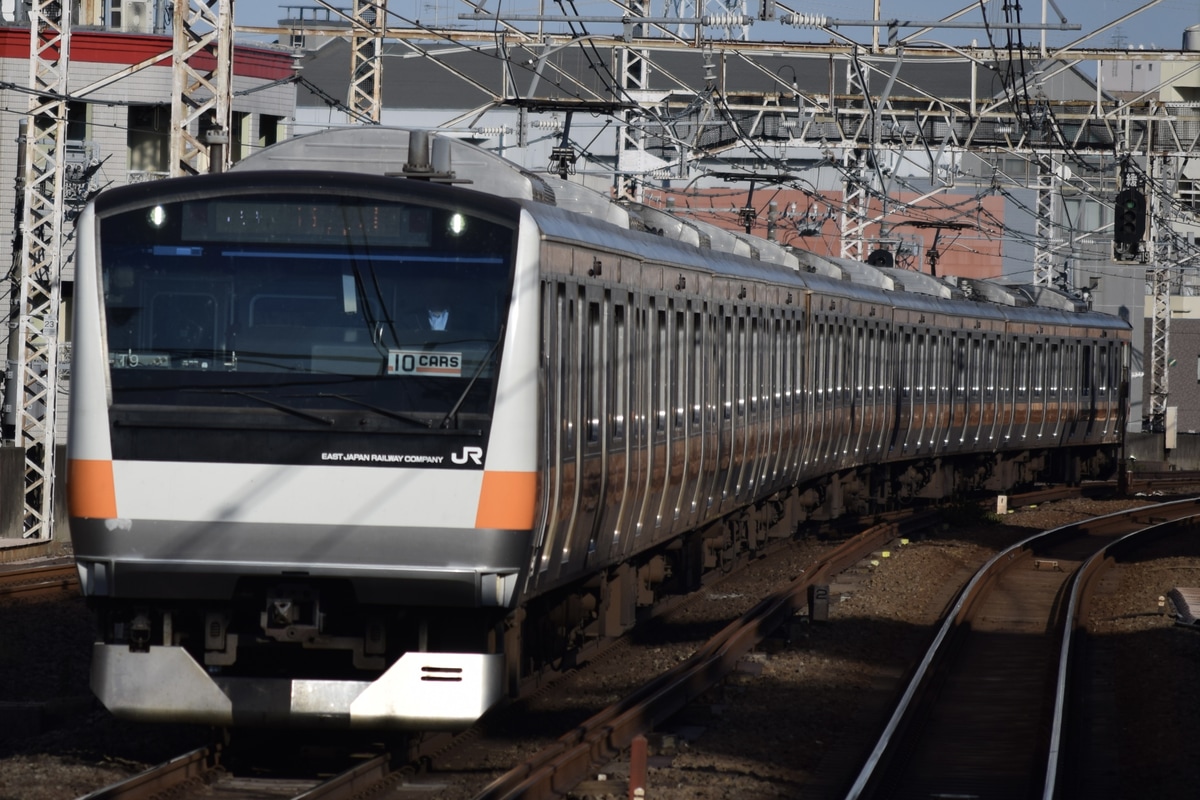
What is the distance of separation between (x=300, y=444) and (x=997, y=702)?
225 inches

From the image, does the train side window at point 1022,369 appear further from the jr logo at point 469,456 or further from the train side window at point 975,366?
the jr logo at point 469,456

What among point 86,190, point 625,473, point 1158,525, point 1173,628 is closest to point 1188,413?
point 1158,525

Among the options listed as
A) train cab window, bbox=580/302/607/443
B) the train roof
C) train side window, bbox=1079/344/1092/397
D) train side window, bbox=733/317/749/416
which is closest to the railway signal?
train side window, bbox=1079/344/1092/397

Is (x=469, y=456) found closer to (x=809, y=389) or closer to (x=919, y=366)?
(x=809, y=389)

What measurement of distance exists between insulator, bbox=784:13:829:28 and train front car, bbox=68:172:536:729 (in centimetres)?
1552

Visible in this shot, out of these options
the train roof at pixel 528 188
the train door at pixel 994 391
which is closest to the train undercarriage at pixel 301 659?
the train roof at pixel 528 188

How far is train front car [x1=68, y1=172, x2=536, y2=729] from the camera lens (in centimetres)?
803

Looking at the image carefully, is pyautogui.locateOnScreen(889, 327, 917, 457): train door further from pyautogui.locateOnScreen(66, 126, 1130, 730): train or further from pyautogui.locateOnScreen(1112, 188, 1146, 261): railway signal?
pyautogui.locateOnScreen(66, 126, 1130, 730): train

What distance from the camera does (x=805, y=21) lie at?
23453mm

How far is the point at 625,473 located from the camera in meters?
10.7

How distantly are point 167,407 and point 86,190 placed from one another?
20786 millimetres

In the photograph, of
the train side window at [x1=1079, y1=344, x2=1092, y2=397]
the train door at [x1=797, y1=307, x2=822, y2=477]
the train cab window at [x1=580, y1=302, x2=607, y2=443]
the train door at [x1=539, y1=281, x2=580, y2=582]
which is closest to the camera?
the train door at [x1=539, y1=281, x2=580, y2=582]

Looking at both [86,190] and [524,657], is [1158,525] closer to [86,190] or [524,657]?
[86,190]

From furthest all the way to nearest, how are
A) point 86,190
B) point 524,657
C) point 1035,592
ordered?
1. point 86,190
2. point 1035,592
3. point 524,657
